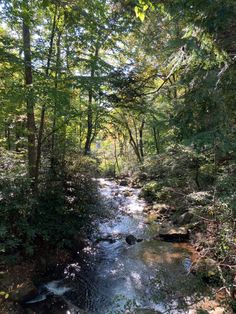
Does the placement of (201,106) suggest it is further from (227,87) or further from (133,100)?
(133,100)

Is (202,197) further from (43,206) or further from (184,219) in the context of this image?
(43,206)

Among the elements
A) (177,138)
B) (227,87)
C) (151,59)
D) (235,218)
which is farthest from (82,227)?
(151,59)

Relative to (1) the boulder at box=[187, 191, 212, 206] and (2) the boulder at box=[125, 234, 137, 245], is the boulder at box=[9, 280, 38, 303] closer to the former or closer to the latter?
(2) the boulder at box=[125, 234, 137, 245]

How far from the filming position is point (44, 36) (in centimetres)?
822

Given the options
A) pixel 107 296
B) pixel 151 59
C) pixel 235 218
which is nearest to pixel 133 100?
pixel 235 218

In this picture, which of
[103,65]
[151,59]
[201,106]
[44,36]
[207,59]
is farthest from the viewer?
[151,59]

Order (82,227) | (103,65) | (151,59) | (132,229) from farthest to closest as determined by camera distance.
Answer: (151,59)
(132,229)
(82,227)
(103,65)

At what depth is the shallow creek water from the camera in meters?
4.60

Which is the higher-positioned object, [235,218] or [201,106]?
[201,106]

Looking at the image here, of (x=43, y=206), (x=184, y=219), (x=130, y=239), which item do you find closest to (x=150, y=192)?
(x=184, y=219)

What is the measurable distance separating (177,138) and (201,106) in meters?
0.92

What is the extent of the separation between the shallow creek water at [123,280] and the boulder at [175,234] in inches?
11.2

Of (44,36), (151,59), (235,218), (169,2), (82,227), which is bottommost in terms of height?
(82,227)

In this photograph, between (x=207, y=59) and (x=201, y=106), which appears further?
(x=201, y=106)
